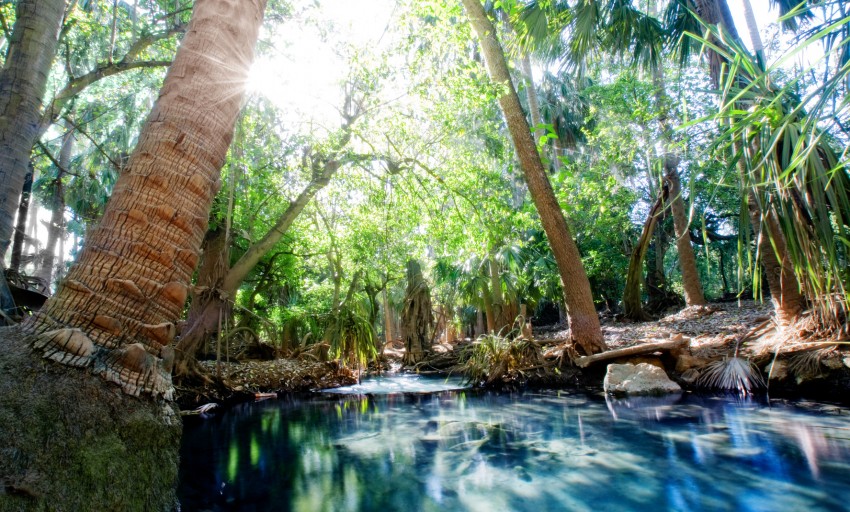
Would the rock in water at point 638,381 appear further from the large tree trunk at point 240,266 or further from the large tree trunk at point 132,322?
the large tree trunk at point 132,322

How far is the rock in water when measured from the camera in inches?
245

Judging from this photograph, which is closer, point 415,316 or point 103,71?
point 103,71

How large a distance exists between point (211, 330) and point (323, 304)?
361 inches

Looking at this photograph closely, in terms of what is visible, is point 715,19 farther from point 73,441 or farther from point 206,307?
point 206,307

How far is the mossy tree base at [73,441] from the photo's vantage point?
1370 mm

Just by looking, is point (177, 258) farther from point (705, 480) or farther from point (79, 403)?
point (705, 480)

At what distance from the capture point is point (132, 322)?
5.91 feet

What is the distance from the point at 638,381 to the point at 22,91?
26.1ft

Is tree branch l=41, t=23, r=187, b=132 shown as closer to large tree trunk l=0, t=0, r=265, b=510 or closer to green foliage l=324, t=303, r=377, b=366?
large tree trunk l=0, t=0, r=265, b=510

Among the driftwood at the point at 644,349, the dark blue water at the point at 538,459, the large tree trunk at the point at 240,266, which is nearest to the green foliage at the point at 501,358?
the driftwood at the point at 644,349

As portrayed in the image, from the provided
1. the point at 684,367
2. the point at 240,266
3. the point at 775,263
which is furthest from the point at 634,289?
the point at 240,266

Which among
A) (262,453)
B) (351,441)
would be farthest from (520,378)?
(262,453)

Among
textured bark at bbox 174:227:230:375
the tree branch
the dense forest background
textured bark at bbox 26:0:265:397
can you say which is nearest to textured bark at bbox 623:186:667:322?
the dense forest background

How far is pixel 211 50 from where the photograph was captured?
2234 millimetres
